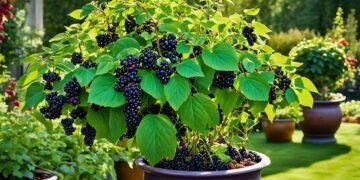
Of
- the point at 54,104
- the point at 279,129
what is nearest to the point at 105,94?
the point at 54,104

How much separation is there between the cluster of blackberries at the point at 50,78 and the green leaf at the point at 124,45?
27 cm

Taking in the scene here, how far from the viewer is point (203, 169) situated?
2.58 meters

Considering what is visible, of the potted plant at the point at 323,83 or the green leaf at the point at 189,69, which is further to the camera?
the potted plant at the point at 323,83

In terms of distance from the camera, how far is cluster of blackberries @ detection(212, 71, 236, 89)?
7.72 ft

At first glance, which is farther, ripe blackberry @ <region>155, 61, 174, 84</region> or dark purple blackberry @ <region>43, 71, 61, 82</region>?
dark purple blackberry @ <region>43, 71, 61, 82</region>

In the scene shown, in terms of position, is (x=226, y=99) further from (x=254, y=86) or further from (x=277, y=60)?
(x=277, y=60)

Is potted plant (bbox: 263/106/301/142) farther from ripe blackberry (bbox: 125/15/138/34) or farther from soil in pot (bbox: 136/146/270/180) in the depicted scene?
ripe blackberry (bbox: 125/15/138/34)

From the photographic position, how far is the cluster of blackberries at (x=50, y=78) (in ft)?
7.98

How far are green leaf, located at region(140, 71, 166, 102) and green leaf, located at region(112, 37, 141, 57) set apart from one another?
27 cm

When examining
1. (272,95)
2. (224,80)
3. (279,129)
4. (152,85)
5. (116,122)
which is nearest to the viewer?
(152,85)

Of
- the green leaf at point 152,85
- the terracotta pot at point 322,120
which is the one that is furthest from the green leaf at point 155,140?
the terracotta pot at point 322,120

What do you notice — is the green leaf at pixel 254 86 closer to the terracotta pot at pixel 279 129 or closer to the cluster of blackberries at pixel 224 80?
the cluster of blackberries at pixel 224 80

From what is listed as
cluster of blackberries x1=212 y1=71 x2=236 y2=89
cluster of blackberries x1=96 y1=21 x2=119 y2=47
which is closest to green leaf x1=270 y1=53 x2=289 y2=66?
cluster of blackberries x1=212 y1=71 x2=236 y2=89

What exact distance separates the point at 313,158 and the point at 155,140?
5.66 meters
